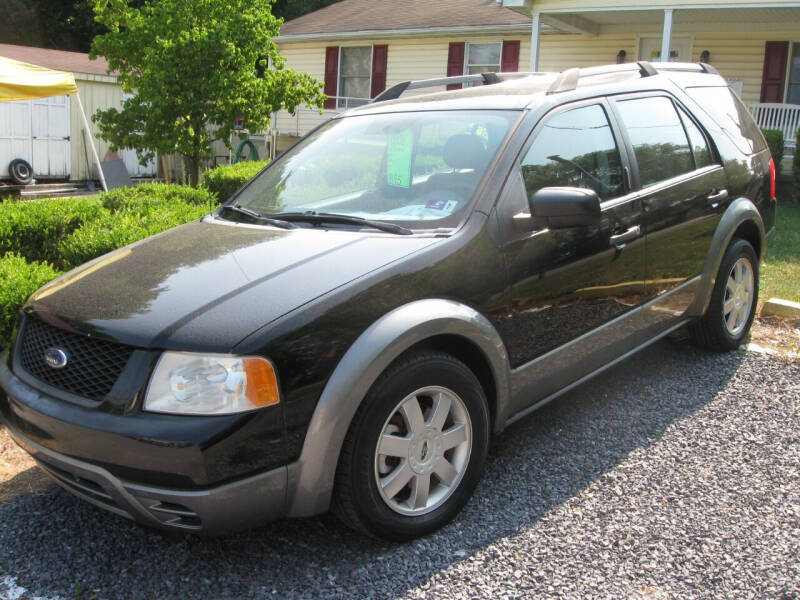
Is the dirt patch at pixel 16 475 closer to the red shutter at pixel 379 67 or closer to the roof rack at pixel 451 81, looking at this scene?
the roof rack at pixel 451 81

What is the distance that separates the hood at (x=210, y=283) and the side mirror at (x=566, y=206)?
1.75 feet

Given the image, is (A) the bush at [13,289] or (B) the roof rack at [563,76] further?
(A) the bush at [13,289]

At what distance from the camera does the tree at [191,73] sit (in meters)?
10.9

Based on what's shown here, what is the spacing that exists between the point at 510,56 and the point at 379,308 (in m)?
17.7

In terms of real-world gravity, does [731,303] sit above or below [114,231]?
below

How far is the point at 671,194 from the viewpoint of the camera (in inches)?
172

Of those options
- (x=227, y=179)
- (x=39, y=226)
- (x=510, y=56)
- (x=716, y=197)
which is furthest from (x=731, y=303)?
(x=510, y=56)

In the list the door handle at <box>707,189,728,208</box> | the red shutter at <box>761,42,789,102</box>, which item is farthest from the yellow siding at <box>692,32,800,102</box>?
the door handle at <box>707,189,728,208</box>

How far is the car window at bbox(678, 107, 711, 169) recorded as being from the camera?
473 cm

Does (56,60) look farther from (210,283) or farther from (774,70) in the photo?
(210,283)

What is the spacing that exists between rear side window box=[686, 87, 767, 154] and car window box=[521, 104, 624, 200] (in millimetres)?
1240

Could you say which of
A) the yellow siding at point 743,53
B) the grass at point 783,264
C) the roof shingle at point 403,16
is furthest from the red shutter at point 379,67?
the grass at point 783,264

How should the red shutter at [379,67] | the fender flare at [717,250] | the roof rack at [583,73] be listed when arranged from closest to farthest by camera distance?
the roof rack at [583,73]
the fender flare at [717,250]
the red shutter at [379,67]

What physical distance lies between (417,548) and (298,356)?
0.98 metres
